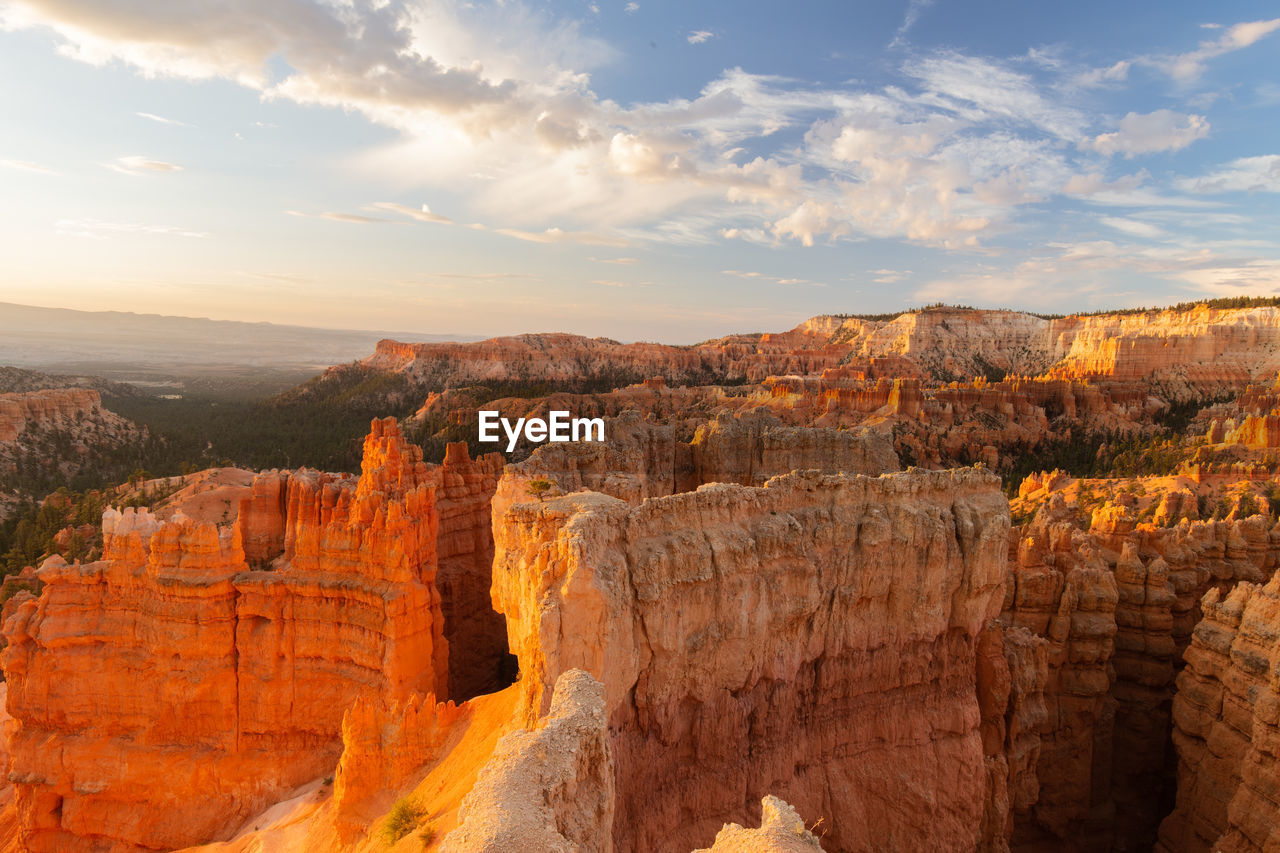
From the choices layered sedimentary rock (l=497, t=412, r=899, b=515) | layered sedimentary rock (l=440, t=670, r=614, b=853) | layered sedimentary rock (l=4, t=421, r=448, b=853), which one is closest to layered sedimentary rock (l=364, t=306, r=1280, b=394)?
layered sedimentary rock (l=497, t=412, r=899, b=515)

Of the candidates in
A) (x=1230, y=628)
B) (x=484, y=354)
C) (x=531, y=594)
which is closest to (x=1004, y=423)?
(x=1230, y=628)

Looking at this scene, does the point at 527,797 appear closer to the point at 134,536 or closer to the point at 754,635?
the point at 754,635

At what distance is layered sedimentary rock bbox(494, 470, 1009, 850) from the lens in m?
9.09

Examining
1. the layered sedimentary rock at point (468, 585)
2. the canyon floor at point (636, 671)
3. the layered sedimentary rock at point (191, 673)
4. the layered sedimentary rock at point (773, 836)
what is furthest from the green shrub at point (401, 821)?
the layered sedimentary rock at point (468, 585)

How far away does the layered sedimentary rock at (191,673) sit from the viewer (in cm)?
1398

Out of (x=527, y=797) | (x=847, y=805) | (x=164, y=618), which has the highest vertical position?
(x=527, y=797)

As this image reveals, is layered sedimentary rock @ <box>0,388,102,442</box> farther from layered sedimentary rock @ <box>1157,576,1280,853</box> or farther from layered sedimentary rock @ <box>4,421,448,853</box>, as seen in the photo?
layered sedimentary rock @ <box>1157,576,1280,853</box>

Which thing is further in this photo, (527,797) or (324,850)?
(324,850)

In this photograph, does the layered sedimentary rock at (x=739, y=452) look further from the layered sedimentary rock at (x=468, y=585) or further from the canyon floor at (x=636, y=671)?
A: the layered sedimentary rock at (x=468, y=585)

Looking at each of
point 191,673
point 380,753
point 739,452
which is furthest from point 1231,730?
point 191,673

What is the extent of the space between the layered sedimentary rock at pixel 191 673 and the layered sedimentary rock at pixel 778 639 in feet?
17.6

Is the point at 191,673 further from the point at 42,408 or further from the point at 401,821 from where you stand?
the point at 42,408

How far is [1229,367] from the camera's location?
317 ft

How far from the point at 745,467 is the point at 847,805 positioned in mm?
14332
